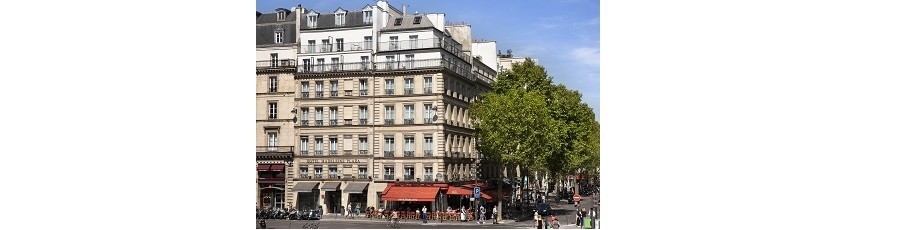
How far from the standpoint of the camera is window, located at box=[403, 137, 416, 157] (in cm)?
2531

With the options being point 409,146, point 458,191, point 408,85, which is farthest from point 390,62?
point 458,191

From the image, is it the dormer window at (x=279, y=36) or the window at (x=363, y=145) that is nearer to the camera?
the dormer window at (x=279, y=36)

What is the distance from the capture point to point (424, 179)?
25.5 metres

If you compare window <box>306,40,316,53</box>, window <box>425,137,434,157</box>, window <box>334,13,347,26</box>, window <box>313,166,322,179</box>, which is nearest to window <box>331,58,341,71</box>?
window <box>306,40,316,53</box>

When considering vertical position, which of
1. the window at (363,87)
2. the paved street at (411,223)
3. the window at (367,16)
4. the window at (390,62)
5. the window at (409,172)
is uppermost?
the window at (367,16)

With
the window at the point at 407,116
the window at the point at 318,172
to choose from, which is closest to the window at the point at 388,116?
the window at the point at 407,116

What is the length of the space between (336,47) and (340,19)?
0.82 metres

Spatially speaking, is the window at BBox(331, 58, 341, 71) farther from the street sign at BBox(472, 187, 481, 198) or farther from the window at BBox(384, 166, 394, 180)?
the street sign at BBox(472, 187, 481, 198)

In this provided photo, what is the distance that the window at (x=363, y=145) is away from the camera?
986 inches

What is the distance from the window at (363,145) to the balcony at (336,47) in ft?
7.90

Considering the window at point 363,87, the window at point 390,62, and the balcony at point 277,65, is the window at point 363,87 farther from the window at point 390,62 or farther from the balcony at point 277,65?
the balcony at point 277,65

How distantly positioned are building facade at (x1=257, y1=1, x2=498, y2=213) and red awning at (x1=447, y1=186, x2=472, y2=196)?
0.23 metres
